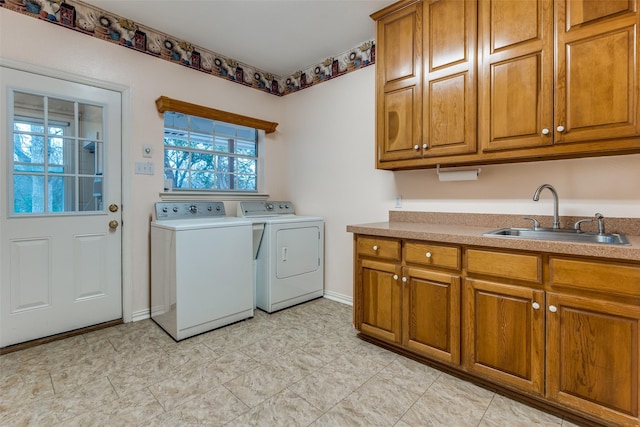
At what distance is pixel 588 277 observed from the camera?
1.45 m

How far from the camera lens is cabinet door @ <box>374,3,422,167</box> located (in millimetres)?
2281

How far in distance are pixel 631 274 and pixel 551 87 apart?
3.40ft

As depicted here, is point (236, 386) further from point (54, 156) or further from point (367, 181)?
point (54, 156)

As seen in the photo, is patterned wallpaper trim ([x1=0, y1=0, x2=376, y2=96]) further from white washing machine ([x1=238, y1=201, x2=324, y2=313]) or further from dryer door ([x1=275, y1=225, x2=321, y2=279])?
dryer door ([x1=275, y1=225, x2=321, y2=279])

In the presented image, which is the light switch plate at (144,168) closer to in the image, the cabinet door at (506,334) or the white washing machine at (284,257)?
the white washing machine at (284,257)

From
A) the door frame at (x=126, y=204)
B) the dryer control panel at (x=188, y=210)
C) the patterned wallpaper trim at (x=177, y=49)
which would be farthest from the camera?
the dryer control panel at (x=188, y=210)

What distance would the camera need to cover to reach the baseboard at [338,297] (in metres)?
3.22

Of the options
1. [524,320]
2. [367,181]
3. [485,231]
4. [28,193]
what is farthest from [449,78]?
[28,193]

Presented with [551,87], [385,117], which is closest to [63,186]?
[385,117]

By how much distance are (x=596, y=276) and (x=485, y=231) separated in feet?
2.11

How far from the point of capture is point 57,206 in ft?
7.90

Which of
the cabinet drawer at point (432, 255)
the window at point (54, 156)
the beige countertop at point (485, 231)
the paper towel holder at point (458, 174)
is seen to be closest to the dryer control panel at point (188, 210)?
the window at point (54, 156)

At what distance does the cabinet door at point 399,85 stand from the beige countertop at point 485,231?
1.88 ft

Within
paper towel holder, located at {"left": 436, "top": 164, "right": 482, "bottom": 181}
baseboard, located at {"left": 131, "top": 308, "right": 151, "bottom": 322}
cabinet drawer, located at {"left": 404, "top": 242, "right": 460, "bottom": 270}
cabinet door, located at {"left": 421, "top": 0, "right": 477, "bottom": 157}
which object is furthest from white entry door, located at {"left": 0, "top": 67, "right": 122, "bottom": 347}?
paper towel holder, located at {"left": 436, "top": 164, "right": 482, "bottom": 181}
